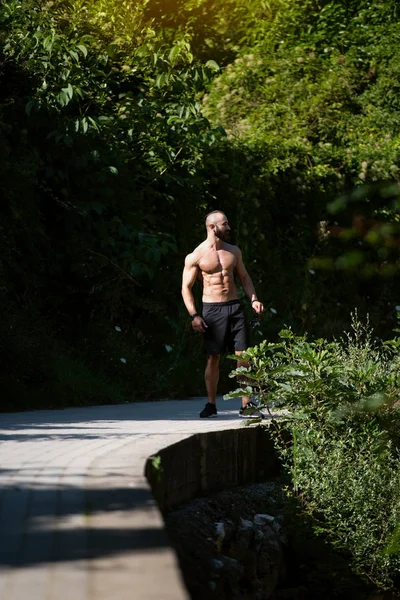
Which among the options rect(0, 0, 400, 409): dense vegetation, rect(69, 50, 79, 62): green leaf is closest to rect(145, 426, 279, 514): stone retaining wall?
rect(0, 0, 400, 409): dense vegetation

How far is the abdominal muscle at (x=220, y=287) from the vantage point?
9.39 meters

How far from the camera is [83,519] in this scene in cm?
415

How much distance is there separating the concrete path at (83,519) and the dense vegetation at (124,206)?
13.3 ft

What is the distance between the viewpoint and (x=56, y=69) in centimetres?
1287

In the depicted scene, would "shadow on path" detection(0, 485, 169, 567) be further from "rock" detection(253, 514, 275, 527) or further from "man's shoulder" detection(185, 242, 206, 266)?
"man's shoulder" detection(185, 242, 206, 266)

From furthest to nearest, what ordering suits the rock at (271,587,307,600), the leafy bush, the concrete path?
the leafy bush < the rock at (271,587,307,600) < the concrete path

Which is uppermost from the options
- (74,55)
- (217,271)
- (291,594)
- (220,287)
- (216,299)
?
(74,55)

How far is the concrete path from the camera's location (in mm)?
3184

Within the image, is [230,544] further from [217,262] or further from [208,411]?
[217,262]

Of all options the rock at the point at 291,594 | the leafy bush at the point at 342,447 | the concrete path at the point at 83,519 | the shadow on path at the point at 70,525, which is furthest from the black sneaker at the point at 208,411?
the shadow on path at the point at 70,525

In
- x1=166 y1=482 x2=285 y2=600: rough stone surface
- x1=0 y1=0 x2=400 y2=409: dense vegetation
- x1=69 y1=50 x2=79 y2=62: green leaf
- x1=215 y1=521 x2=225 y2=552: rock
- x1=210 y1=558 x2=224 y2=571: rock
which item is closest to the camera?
x1=166 y1=482 x2=285 y2=600: rough stone surface

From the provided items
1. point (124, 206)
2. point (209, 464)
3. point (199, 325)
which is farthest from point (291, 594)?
point (124, 206)

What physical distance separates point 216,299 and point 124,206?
4.23 metres

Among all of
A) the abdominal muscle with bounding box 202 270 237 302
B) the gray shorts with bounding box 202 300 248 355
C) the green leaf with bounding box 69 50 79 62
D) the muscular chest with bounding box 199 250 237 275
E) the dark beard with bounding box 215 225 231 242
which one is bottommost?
the gray shorts with bounding box 202 300 248 355
